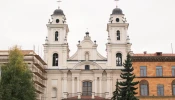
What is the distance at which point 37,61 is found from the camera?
202 feet

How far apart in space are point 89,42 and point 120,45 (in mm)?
6123

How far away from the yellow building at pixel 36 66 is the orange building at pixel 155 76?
17.2 metres

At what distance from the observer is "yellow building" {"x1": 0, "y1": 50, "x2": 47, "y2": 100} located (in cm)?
5859

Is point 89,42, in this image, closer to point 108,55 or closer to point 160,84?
point 108,55

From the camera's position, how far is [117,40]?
69500 millimetres

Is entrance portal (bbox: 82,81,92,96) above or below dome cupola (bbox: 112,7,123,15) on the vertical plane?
below

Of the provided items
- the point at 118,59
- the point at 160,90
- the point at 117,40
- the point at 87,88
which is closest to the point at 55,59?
the point at 87,88

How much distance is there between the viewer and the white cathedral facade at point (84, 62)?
220ft

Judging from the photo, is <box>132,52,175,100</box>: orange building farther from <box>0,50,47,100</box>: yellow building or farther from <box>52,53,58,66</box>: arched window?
<box>52,53,58,66</box>: arched window

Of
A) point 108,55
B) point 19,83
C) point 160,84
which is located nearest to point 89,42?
point 108,55

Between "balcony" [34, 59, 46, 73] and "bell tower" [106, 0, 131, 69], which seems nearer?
"balcony" [34, 59, 46, 73]

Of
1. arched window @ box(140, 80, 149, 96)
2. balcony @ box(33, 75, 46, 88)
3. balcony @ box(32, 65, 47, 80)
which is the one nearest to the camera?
arched window @ box(140, 80, 149, 96)

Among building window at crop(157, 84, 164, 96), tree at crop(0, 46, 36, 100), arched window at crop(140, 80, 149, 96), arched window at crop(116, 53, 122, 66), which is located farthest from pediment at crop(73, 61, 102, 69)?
tree at crop(0, 46, 36, 100)

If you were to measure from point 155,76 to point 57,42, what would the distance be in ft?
79.1
